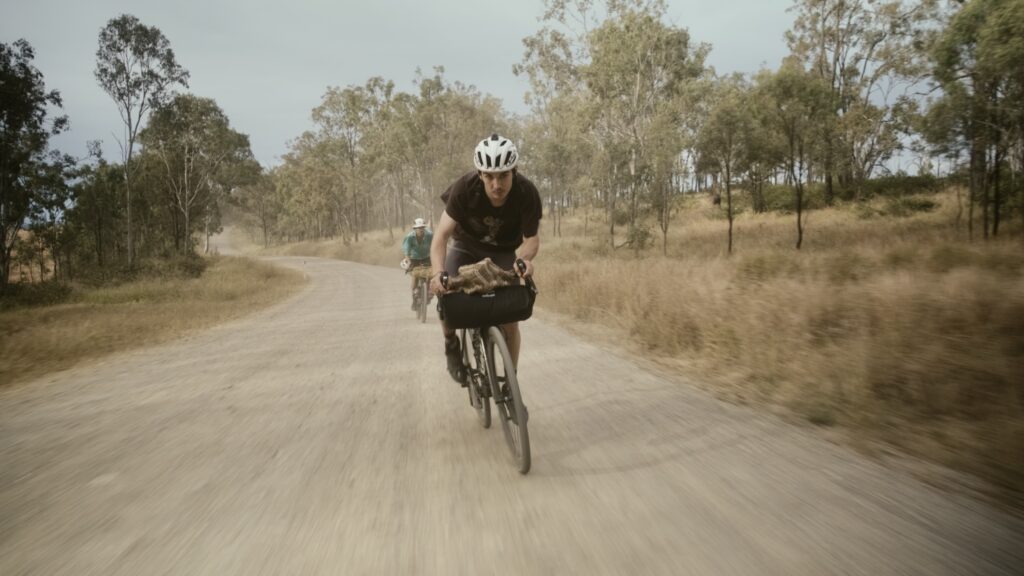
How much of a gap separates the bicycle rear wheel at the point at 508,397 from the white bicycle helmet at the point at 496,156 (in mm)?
1093

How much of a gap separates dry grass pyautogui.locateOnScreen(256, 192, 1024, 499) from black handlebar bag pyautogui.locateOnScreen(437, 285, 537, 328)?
7.38ft

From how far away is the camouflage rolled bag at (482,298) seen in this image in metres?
3.31

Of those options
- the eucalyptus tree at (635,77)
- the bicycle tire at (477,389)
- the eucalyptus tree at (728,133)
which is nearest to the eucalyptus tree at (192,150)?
the eucalyptus tree at (635,77)

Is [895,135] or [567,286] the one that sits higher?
[895,135]

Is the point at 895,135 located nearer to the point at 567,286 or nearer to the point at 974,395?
the point at 567,286

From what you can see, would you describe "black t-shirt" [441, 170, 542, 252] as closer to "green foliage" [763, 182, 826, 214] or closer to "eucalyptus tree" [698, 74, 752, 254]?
"eucalyptus tree" [698, 74, 752, 254]

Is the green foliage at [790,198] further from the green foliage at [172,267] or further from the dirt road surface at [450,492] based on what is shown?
the green foliage at [172,267]

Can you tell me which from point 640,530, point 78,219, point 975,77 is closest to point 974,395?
point 640,530

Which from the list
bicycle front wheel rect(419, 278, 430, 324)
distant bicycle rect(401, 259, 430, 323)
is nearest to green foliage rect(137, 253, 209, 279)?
distant bicycle rect(401, 259, 430, 323)

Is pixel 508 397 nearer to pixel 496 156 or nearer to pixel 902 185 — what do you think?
pixel 496 156

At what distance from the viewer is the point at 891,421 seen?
3457mm

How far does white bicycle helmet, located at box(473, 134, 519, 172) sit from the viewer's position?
339 cm

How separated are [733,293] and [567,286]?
5.57 m

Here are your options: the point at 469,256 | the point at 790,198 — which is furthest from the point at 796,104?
the point at 469,256
